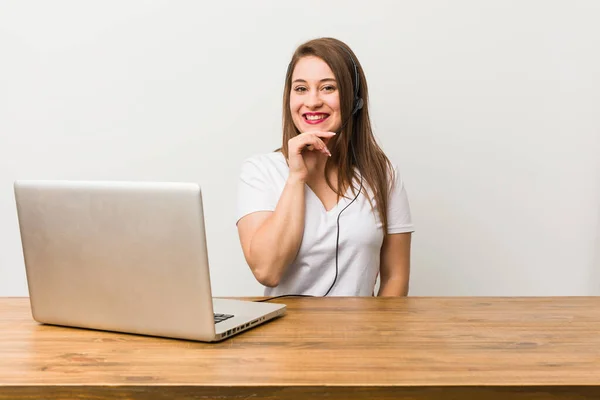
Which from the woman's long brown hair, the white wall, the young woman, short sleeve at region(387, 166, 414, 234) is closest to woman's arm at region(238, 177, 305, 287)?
the young woman

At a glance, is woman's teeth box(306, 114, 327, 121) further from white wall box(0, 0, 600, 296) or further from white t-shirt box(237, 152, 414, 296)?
white wall box(0, 0, 600, 296)

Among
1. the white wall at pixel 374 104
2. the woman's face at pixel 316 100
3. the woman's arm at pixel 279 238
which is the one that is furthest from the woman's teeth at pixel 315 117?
the white wall at pixel 374 104

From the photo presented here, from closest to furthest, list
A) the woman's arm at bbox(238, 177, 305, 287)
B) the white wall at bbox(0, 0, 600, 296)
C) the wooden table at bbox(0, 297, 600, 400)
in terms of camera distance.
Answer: the wooden table at bbox(0, 297, 600, 400)
the woman's arm at bbox(238, 177, 305, 287)
the white wall at bbox(0, 0, 600, 296)

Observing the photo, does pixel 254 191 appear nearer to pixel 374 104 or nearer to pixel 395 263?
pixel 395 263

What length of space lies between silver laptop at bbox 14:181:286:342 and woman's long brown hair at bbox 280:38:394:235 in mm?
851

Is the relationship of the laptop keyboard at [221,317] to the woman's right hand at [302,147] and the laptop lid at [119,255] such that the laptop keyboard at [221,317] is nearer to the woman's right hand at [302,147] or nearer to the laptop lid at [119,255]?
the laptop lid at [119,255]

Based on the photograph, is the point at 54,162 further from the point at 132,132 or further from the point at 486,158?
the point at 486,158

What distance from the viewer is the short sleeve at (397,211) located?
2182 mm

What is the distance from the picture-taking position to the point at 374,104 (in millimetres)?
2822

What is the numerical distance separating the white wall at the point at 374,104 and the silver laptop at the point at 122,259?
5.07ft

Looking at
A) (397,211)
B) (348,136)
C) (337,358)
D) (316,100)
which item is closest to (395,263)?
(397,211)

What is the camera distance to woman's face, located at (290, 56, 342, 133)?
2.14m

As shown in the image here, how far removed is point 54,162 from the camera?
9.57ft

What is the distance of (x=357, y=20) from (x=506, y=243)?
1.06m
